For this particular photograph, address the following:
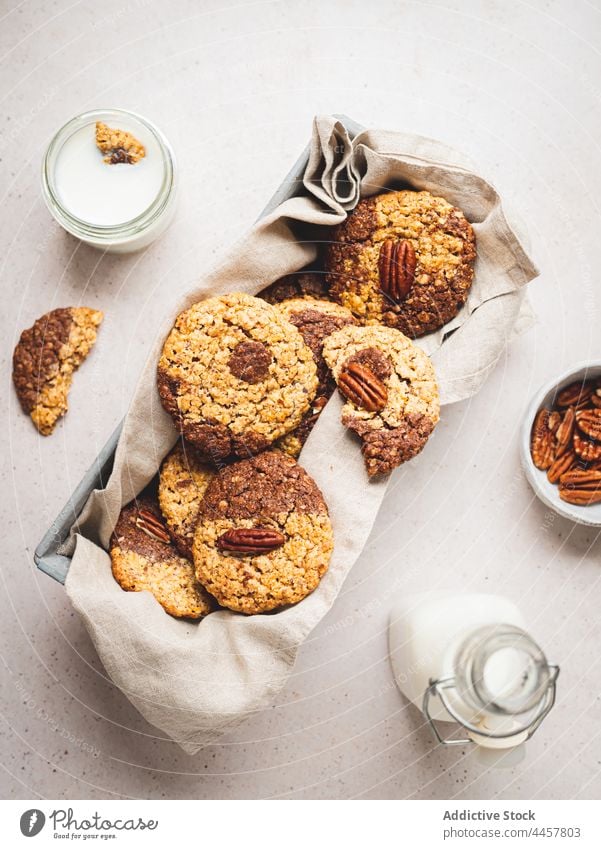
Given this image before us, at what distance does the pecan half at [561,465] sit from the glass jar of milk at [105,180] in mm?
852

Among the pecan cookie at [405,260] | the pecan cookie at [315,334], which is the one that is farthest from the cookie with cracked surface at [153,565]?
the pecan cookie at [405,260]

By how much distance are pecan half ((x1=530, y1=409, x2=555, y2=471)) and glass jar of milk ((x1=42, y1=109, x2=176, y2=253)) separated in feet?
2.59

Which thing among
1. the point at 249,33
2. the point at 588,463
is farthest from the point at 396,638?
the point at 249,33

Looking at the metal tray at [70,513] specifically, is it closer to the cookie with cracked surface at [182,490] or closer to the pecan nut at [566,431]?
the cookie with cracked surface at [182,490]

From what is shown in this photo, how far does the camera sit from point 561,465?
53.8 inches

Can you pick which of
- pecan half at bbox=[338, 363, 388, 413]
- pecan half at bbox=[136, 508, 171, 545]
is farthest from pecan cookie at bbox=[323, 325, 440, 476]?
pecan half at bbox=[136, 508, 171, 545]

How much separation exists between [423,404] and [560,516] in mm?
475

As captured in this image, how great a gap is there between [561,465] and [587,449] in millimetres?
54

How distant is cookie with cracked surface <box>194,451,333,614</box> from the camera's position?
3.73ft

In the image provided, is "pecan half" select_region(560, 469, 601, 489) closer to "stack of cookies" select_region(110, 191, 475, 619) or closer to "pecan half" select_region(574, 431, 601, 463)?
"pecan half" select_region(574, 431, 601, 463)

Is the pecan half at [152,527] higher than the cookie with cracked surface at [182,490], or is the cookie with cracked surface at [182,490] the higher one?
the cookie with cracked surface at [182,490]

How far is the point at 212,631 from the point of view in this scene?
1194 millimetres

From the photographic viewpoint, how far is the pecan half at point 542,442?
1369 mm

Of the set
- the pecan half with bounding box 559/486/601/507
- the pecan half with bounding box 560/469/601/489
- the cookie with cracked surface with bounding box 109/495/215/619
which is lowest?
the cookie with cracked surface with bounding box 109/495/215/619
